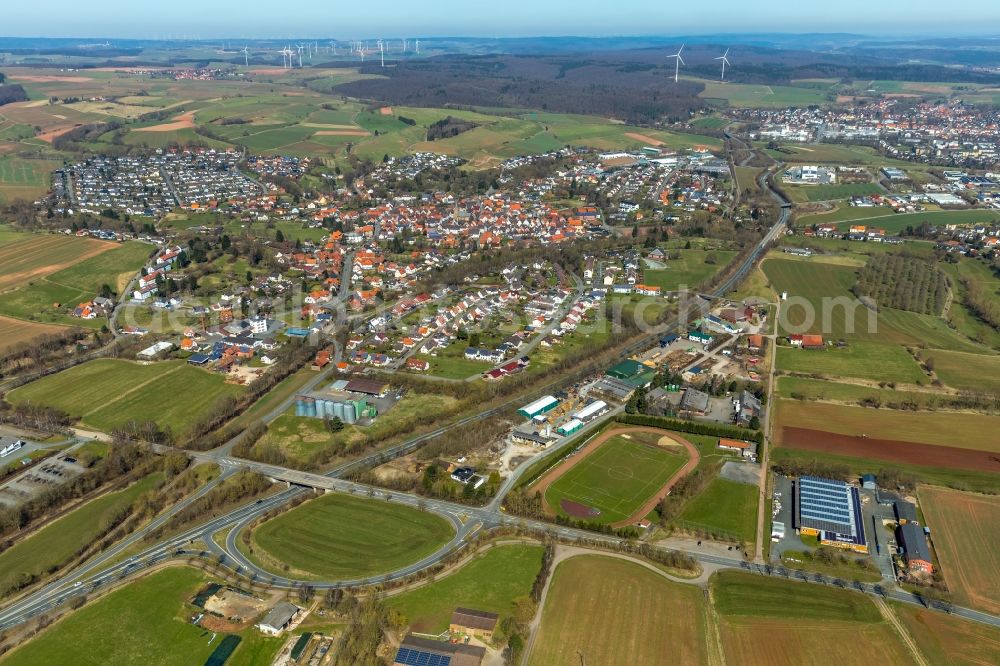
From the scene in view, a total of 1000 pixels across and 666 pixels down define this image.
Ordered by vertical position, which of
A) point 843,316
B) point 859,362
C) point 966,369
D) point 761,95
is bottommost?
point 859,362

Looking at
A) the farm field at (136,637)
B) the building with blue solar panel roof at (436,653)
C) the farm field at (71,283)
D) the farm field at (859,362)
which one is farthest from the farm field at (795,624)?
the farm field at (71,283)

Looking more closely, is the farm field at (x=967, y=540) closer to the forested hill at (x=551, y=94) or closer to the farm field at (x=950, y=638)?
the farm field at (x=950, y=638)

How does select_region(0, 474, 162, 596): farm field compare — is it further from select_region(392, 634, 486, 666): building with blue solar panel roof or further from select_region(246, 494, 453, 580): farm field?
A: select_region(392, 634, 486, 666): building with blue solar panel roof

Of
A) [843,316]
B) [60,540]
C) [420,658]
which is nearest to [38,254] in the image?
[60,540]

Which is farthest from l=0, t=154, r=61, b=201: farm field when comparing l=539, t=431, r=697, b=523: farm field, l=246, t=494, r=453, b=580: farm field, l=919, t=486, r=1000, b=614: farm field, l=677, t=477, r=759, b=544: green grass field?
l=919, t=486, r=1000, b=614: farm field

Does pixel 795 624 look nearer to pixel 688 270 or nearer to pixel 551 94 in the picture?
pixel 688 270
